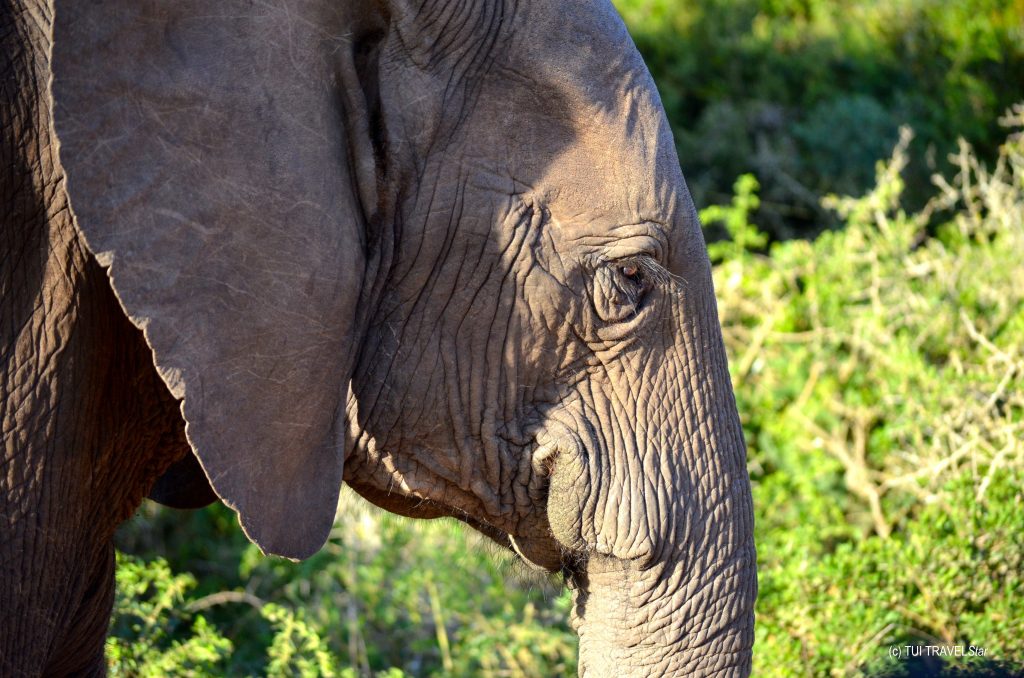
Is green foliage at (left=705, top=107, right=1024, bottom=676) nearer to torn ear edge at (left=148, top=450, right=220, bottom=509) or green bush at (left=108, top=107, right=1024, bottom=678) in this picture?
green bush at (left=108, top=107, right=1024, bottom=678)

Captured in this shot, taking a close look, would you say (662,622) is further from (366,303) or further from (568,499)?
(366,303)

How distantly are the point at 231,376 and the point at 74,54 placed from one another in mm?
566

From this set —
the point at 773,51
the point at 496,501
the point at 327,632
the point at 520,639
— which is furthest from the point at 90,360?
the point at 773,51

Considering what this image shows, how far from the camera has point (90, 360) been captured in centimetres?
217

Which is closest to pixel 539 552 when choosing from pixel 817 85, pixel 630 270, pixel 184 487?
pixel 630 270

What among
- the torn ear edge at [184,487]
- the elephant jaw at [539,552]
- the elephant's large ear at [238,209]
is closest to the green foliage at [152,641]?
the torn ear edge at [184,487]

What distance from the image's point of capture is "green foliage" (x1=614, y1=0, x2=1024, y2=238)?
764 centimetres

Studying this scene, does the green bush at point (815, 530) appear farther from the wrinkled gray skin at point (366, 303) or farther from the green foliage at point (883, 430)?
the wrinkled gray skin at point (366, 303)

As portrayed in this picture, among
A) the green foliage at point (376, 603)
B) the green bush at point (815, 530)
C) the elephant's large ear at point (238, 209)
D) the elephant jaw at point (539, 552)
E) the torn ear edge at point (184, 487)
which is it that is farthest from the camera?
the green foliage at point (376, 603)

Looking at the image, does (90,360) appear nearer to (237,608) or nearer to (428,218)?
(428,218)

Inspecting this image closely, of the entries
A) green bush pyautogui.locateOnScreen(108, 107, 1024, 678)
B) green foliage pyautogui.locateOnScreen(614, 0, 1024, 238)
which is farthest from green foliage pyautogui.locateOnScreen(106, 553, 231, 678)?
green foliage pyautogui.locateOnScreen(614, 0, 1024, 238)

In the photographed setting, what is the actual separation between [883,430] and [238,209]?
392cm

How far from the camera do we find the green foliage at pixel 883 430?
13.4ft

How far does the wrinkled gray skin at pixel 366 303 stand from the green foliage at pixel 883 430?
5.51 feet
